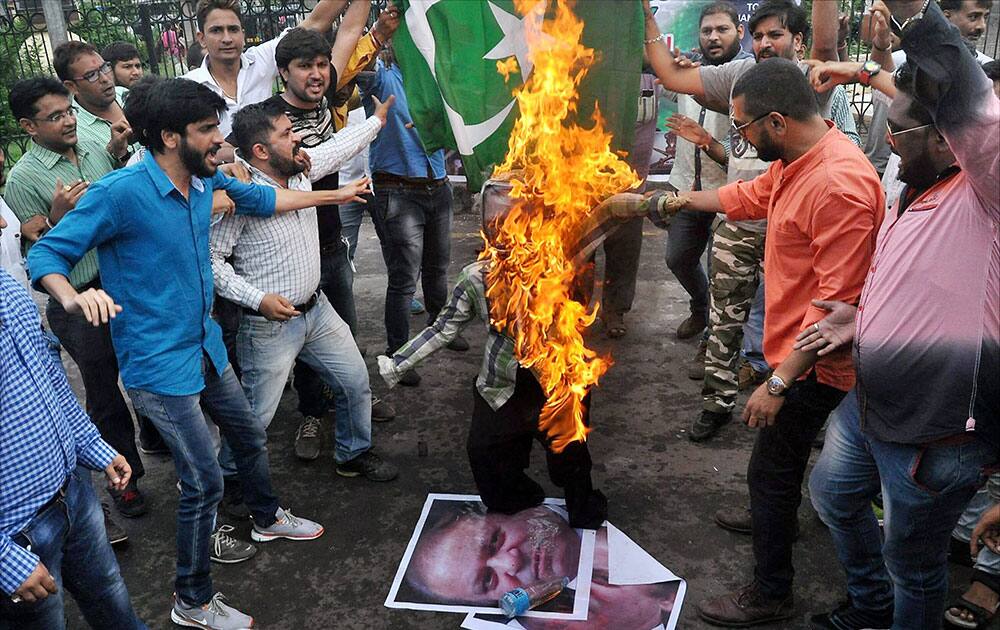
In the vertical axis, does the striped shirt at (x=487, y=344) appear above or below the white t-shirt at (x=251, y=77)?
below

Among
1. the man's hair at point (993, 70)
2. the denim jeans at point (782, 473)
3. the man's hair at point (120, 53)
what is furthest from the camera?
the man's hair at point (120, 53)

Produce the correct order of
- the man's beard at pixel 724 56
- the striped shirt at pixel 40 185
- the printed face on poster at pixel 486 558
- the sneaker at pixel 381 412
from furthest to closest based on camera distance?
the man's beard at pixel 724 56 < the sneaker at pixel 381 412 < the striped shirt at pixel 40 185 < the printed face on poster at pixel 486 558

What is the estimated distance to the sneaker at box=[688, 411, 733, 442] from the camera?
541 cm

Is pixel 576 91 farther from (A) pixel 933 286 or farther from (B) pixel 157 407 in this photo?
(B) pixel 157 407

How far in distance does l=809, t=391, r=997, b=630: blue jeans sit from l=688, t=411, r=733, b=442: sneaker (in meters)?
1.86

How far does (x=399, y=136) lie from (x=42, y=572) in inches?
170

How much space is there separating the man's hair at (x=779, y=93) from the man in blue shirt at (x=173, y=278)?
8.02 feet

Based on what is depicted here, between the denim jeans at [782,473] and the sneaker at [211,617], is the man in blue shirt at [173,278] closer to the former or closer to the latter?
the sneaker at [211,617]

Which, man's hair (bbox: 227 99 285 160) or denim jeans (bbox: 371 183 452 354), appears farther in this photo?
denim jeans (bbox: 371 183 452 354)

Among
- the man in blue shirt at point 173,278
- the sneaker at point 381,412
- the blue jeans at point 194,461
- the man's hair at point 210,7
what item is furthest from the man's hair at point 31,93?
the sneaker at point 381,412

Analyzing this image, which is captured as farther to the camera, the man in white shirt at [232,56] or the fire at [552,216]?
the man in white shirt at [232,56]

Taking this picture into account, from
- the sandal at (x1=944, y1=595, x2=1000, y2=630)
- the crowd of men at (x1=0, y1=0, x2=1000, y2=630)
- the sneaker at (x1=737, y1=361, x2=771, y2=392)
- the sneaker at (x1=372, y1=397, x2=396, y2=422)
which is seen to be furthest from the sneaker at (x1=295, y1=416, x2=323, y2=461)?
the sandal at (x1=944, y1=595, x2=1000, y2=630)

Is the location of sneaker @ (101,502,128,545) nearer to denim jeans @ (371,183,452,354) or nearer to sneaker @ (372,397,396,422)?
sneaker @ (372,397,396,422)

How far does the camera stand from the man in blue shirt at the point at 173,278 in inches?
137
